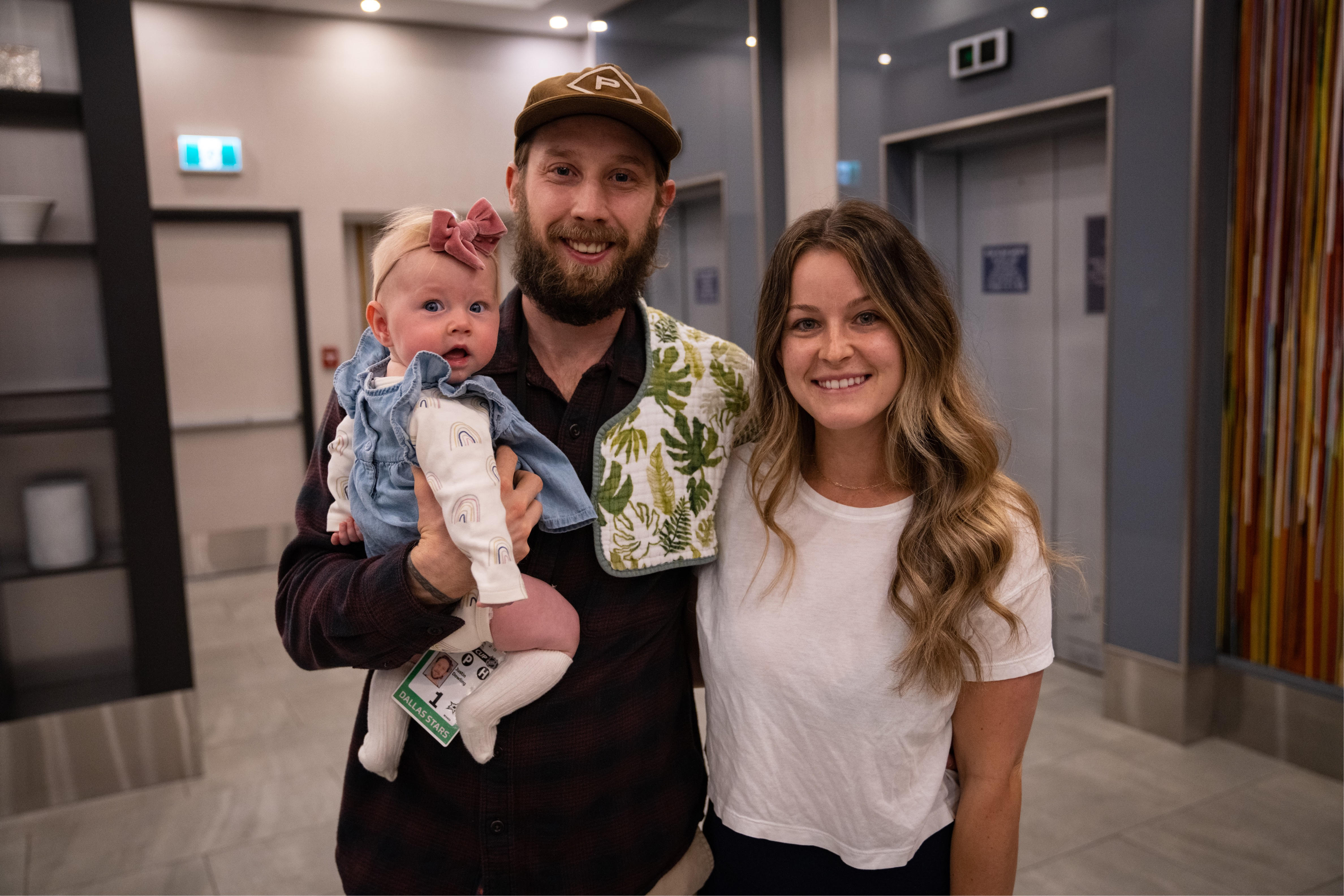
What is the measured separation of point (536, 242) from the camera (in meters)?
1.59

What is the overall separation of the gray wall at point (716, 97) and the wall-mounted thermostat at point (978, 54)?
1.53 m

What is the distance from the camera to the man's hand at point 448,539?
133 cm

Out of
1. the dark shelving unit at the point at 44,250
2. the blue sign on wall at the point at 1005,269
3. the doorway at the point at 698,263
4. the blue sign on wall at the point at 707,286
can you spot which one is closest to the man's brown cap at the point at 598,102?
the dark shelving unit at the point at 44,250

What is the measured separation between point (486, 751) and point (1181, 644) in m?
3.05

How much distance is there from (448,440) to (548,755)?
53cm

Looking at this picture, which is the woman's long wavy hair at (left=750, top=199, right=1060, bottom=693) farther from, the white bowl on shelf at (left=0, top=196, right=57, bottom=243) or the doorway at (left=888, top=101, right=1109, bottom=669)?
the white bowl on shelf at (left=0, top=196, right=57, bottom=243)

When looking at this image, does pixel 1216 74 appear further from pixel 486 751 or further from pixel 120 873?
pixel 120 873

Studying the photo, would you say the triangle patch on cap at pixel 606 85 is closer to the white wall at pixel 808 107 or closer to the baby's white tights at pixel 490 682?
the baby's white tights at pixel 490 682

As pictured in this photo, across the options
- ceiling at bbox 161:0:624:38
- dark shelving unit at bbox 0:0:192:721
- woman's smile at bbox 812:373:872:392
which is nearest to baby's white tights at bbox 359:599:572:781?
woman's smile at bbox 812:373:872:392

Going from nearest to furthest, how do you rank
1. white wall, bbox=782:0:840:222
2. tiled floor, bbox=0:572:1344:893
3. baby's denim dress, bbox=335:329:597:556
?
baby's denim dress, bbox=335:329:597:556
tiled floor, bbox=0:572:1344:893
white wall, bbox=782:0:840:222

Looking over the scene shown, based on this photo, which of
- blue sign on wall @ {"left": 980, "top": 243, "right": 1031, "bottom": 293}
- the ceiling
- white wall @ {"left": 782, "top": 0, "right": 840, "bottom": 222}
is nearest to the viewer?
blue sign on wall @ {"left": 980, "top": 243, "right": 1031, "bottom": 293}

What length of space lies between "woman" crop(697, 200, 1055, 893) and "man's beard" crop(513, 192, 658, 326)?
0.78 ft

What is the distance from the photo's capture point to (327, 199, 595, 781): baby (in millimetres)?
1367

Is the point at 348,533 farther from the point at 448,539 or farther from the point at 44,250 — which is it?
the point at 44,250
